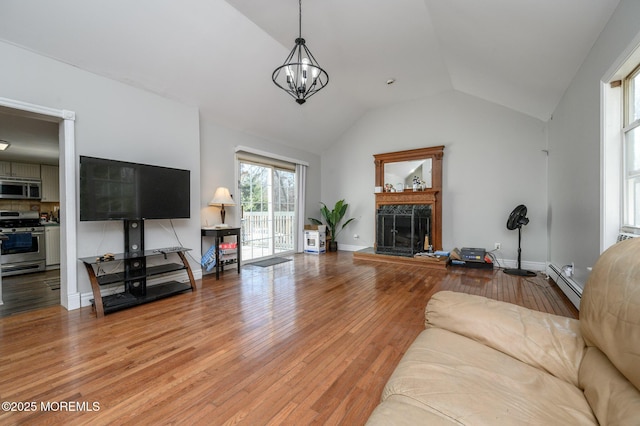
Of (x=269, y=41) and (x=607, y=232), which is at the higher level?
(x=269, y=41)

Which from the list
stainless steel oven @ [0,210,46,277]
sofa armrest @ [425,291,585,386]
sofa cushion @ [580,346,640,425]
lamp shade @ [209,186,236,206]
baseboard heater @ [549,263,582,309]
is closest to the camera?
sofa cushion @ [580,346,640,425]

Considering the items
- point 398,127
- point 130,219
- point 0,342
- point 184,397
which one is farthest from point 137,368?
point 398,127

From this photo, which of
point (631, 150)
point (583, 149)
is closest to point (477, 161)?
point (583, 149)

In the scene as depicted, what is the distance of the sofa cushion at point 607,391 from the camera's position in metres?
0.75

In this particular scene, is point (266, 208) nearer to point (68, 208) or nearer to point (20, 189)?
point (68, 208)

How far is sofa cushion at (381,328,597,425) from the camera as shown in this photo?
841 mm

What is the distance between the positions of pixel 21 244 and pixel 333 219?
5795 mm

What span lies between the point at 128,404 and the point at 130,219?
7.33ft

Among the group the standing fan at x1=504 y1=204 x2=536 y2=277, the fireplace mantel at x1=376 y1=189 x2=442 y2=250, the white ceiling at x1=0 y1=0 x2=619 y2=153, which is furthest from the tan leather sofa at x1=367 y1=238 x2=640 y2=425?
the fireplace mantel at x1=376 y1=189 x2=442 y2=250

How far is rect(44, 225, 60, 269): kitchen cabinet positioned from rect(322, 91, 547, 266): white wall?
20.5 ft

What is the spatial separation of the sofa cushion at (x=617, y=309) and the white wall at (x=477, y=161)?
4.36 meters

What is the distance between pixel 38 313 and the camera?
276cm

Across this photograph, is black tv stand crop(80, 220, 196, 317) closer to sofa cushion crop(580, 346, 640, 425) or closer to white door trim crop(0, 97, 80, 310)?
white door trim crop(0, 97, 80, 310)

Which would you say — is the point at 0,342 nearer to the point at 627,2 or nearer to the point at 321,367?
the point at 321,367
